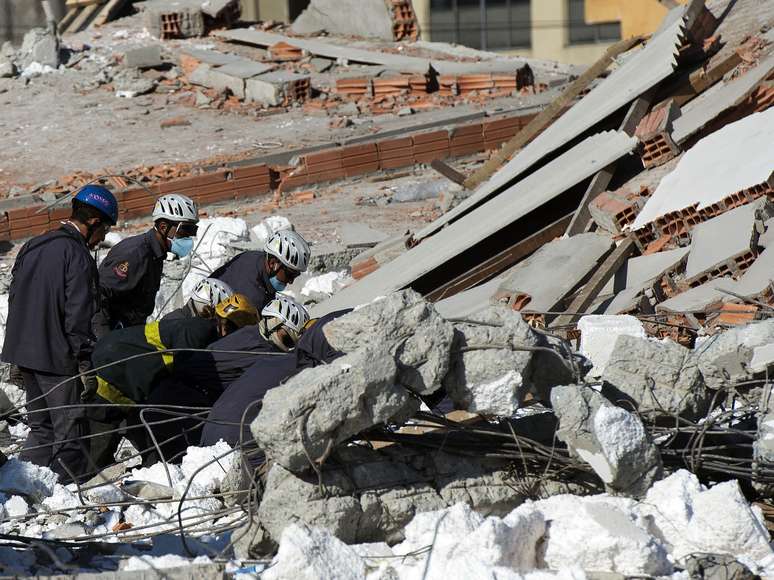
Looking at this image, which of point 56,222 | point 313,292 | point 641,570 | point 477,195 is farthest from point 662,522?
point 56,222

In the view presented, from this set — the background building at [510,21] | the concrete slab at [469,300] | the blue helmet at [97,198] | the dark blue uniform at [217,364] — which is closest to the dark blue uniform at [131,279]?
the blue helmet at [97,198]

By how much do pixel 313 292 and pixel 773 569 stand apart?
211 inches

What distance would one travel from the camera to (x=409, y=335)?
427 centimetres

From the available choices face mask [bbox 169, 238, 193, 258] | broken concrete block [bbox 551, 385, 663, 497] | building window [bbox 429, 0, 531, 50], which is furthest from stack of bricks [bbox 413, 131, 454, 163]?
building window [bbox 429, 0, 531, 50]

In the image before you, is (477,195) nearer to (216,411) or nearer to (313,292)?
(313,292)

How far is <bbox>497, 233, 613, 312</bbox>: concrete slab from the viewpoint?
7520mm

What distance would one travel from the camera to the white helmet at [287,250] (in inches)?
274

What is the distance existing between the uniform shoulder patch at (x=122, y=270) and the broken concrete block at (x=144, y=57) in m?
11.2

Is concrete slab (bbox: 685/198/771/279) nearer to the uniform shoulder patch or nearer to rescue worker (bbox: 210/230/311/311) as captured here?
rescue worker (bbox: 210/230/311/311)

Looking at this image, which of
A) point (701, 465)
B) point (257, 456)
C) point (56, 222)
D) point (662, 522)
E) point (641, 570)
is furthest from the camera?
point (56, 222)

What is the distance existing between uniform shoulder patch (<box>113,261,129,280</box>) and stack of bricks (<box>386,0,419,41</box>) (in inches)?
508

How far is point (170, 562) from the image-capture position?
13.7 feet

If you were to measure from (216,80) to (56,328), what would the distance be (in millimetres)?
11055

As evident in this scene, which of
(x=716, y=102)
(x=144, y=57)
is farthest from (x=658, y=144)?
(x=144, y=57)
